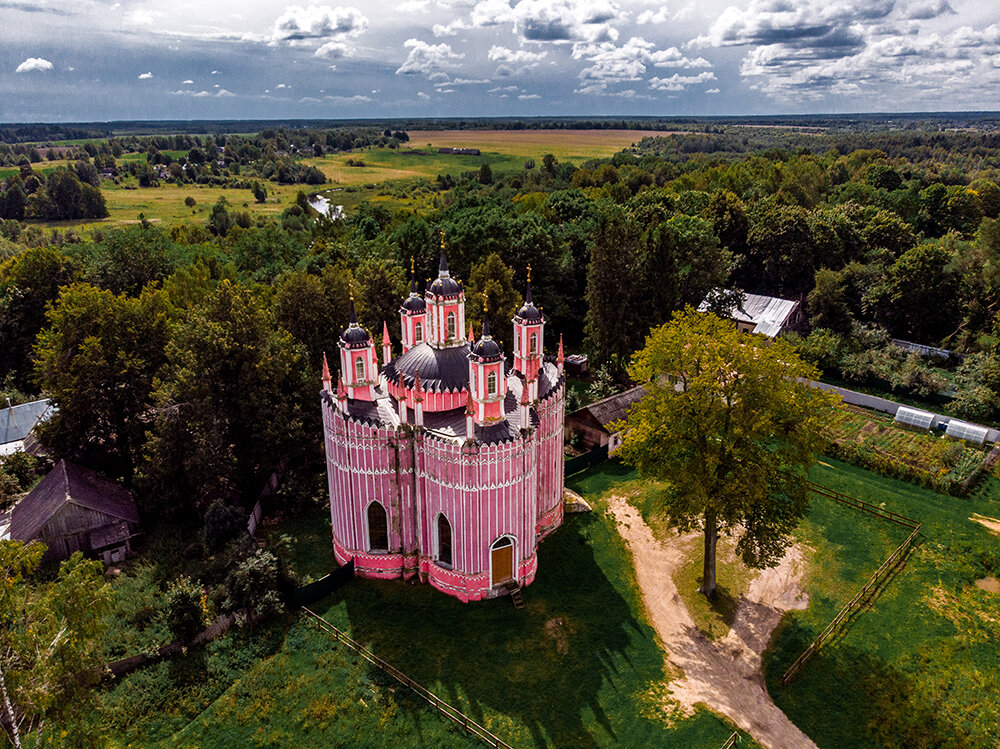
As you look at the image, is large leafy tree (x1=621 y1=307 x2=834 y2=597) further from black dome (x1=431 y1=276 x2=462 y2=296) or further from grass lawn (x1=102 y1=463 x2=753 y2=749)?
black dome (x1=431 y1=276 x2=462 y2=296)

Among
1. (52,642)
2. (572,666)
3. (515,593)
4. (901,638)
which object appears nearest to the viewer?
(52,642)

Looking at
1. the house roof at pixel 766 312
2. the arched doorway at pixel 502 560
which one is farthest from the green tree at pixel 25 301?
the house roof at pixel 766 312

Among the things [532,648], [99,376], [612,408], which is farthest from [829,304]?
[99,376]

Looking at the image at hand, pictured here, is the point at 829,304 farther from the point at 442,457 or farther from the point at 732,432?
the point at 442,457

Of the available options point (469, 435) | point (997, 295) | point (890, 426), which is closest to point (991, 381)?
point (890, 426)

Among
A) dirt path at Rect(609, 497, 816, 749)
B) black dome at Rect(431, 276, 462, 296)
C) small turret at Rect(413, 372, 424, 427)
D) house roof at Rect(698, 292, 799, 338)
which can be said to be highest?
black dome at Rect(431, 276, 462, 296)

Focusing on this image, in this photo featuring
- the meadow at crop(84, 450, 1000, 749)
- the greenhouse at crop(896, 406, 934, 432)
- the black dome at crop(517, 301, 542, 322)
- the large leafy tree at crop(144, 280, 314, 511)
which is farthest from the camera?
the greenhouse at crop(896, 406, 934, 432)

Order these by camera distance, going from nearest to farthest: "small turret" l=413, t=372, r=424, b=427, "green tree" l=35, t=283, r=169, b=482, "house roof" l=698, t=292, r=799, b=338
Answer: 1. "small turret" l=413, t=372, r=424, b=427
2. "green tree" l=35, t=283, r=169, b=482
3. "house roof" l=698, t=292, r=799, b=338

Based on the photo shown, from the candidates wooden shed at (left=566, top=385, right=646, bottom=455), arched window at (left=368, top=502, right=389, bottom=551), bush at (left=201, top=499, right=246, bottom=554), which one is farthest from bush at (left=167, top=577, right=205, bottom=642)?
wooden shed at (left=566, top=385, right=646, bottom=455)
